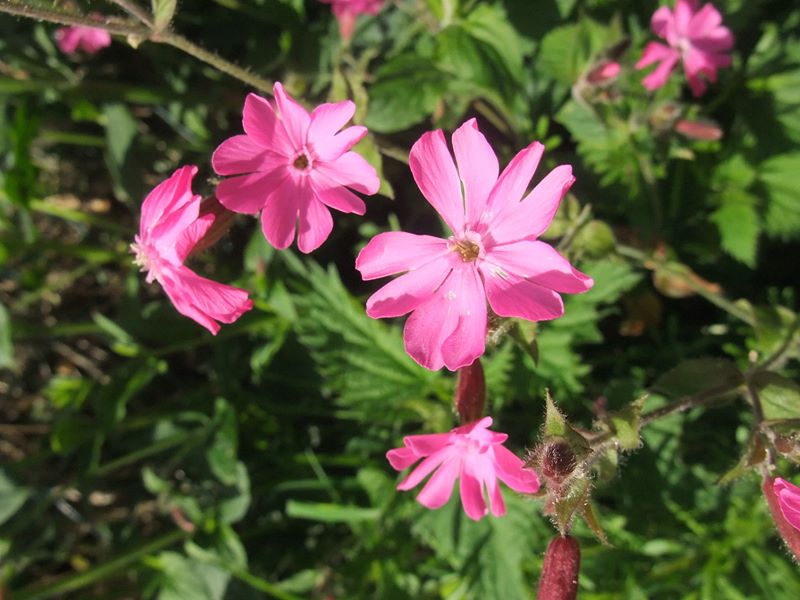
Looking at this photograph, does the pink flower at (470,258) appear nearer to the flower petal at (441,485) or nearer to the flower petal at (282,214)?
the flower petal at (282,214)

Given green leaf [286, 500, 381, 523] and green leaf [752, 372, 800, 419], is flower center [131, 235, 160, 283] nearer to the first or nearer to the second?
green leaf [286, 500, 381, 523]

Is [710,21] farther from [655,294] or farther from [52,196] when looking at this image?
[52,196]

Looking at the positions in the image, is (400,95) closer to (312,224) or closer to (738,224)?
(312,224)

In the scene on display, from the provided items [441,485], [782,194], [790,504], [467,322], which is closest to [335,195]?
[467,322]

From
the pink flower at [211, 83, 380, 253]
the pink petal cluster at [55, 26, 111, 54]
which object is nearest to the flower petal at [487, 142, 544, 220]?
the pink flower at [211, 83, 380, 253]

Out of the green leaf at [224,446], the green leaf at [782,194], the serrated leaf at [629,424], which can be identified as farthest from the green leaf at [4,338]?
the green leaf at [782,194]

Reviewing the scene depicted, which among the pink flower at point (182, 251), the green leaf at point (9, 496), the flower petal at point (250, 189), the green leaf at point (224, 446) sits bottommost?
the green leaf at point (9, 496)
